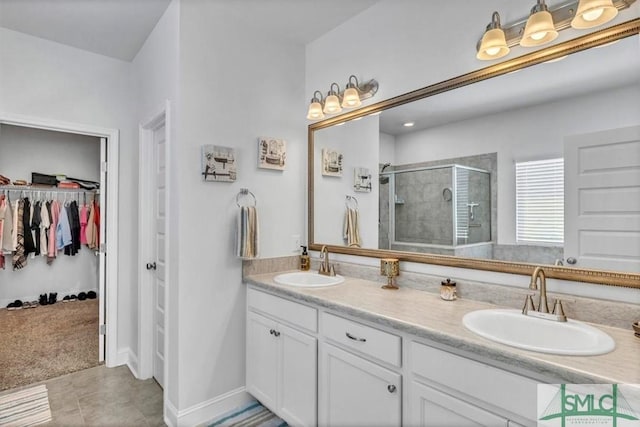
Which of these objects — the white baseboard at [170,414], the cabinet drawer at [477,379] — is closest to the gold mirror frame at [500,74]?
the cabinet drawer at [477,379]

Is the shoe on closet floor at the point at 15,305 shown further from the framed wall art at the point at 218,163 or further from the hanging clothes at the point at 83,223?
the framed wall art at the point at 218,163

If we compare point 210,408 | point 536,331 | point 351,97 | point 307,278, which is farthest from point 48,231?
point 536,331

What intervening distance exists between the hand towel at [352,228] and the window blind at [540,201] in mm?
1039

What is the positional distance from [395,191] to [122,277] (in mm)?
2490

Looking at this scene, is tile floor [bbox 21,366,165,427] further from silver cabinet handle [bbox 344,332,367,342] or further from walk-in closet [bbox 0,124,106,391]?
silver cabinet handle [bbox 344,332,367,342]

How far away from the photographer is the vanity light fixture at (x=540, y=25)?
1373mm

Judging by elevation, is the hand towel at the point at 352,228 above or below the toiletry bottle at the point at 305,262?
above

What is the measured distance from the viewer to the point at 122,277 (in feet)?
9.83

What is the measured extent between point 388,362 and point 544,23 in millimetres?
1548

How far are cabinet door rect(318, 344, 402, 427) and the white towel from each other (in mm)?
805

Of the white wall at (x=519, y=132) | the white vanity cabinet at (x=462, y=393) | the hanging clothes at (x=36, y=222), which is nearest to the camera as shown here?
the white vanity cabinet at (x=462, y=393)

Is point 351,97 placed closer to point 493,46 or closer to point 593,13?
point 493,46

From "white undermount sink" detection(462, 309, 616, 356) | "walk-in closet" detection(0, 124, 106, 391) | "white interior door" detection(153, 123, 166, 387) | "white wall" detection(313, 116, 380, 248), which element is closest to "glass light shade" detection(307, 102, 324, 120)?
"white wall" detection(313, 116, 380, 248)

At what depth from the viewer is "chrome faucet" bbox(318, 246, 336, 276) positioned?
2449 mm
